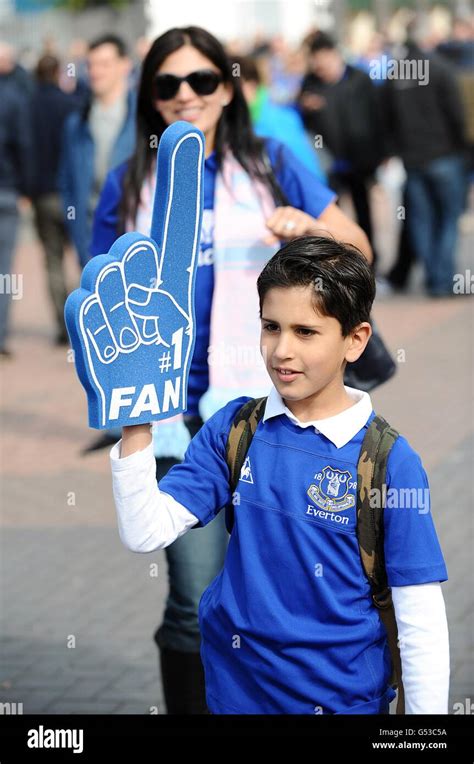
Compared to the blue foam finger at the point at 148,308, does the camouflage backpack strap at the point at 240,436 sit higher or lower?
lower

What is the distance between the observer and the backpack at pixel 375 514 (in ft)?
8.28

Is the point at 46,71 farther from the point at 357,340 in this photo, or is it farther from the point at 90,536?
the point at 357,340

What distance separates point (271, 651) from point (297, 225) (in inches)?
47.0

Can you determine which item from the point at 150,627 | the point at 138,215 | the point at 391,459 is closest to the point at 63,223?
the point at 150,627

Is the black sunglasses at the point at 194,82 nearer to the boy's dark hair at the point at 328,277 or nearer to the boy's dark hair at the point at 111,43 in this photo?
the boy's dark hair at the point at 328,277

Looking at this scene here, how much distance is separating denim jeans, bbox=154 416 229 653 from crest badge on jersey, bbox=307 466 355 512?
3.47ft

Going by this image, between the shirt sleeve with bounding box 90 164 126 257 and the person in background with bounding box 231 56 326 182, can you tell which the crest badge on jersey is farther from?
the person in background with bounding box 231 56 326 182

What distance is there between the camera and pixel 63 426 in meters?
8.67

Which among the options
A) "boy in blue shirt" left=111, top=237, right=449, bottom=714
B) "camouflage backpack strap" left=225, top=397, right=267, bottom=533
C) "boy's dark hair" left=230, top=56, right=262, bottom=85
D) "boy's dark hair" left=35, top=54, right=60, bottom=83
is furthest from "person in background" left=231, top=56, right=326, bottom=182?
"boy in blue shirt" left=111, top=237, right=449, bottom=714

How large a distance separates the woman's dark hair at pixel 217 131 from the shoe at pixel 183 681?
3.89ft

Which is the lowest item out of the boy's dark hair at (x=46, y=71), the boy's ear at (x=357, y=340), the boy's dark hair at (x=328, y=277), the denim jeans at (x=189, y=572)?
the denim jeans at (x=189, y=572)

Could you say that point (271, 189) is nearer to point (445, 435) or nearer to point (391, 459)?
point (391, 459)

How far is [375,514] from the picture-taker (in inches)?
99.3

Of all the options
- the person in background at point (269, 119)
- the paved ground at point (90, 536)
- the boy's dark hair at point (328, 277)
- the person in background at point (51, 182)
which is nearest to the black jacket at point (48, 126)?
the person in background at point (51, 182)
